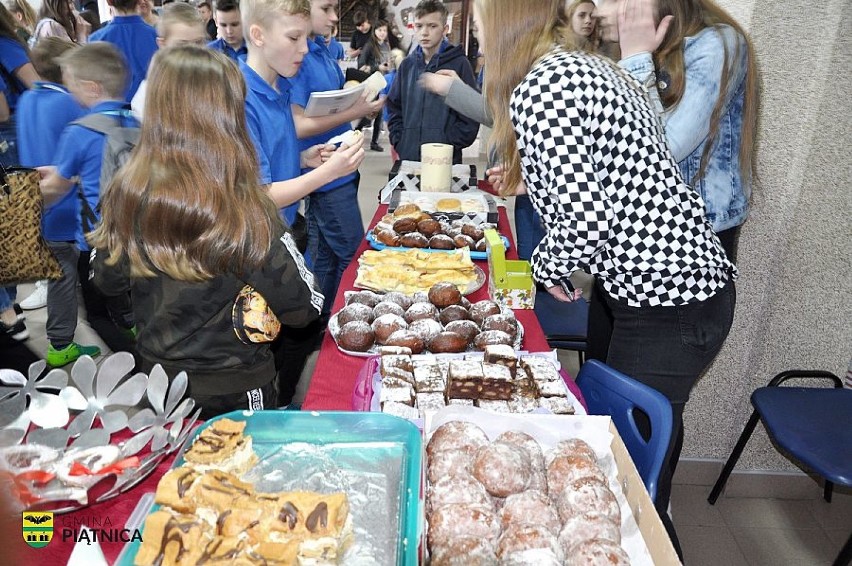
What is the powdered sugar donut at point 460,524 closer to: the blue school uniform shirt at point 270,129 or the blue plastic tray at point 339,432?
the blue plastic tray at point 339,432

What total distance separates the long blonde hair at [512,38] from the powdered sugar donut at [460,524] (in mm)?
1162

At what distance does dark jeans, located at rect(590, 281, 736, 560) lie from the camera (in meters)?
1.72

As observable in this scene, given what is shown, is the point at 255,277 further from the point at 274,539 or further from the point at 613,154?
the point at 613,154

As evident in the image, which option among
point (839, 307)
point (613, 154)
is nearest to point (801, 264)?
point (839, 307)

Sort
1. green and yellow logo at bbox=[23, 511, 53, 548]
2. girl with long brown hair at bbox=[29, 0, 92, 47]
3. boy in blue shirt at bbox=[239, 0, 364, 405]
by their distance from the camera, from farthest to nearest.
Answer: girl with long brown hair at bbox=[29, 0, 92, 47]
boy in blue shirt at bbox=[239, 0, 364, 405]
green and yellow logo at bbox=[23, 511, 53, 548]

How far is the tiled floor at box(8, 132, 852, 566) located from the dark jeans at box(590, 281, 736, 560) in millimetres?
798

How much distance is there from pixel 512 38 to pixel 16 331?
12.2 feet

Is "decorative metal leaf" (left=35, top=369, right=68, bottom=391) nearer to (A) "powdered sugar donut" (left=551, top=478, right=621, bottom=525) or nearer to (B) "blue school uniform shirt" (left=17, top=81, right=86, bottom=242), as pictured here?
(A) "powdered sugar donut" (left=551, top=478, right=621, bottom=525)

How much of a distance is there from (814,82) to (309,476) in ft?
7.41

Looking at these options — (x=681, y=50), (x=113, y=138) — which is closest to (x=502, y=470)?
(x=681, y=50)

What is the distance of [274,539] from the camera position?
88 cm

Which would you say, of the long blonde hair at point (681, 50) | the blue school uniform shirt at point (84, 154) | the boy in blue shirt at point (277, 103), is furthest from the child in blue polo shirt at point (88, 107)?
the long blonde hair at point (681, 50)

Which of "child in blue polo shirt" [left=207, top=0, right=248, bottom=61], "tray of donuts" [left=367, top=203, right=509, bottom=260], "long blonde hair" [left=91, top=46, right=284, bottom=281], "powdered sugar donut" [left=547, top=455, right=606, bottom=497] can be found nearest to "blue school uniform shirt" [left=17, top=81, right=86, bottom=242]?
"child in blue polo shirt" [left=207, top=0, right=248, bottom=61]

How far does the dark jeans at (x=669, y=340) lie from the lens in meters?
1.72
